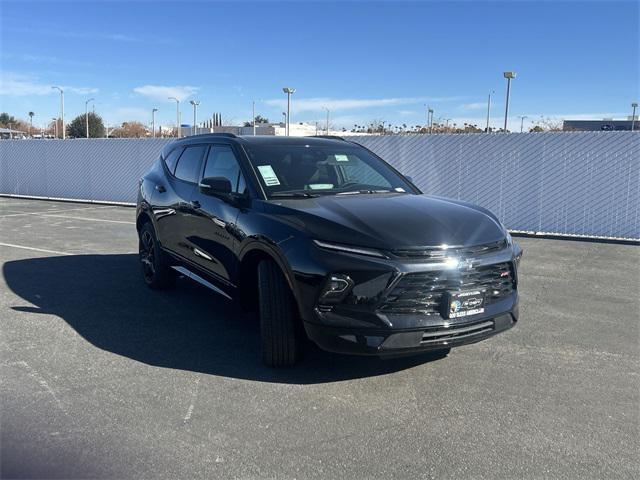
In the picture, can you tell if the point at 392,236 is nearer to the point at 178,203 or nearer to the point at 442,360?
the point at 442,360

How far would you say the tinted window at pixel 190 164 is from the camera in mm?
5633

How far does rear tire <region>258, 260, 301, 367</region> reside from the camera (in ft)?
12.8

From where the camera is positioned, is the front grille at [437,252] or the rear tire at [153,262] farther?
the rear tire at [153,262]

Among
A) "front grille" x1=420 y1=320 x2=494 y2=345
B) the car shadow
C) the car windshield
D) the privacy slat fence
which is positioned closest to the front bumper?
"front grille" x1=420 y1=320 x2=494 y2=345

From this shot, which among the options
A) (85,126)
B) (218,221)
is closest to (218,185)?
(218,221)

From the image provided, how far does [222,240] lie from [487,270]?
2201mm

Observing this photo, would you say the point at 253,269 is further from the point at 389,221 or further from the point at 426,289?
the point at 426,289

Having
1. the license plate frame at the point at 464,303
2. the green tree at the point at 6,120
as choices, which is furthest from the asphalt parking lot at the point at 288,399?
the green tree at the point at 6,120

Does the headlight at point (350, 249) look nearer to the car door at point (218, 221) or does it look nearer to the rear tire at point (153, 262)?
the car door at point (218, 221)

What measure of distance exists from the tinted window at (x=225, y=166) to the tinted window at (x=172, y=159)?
0.92 meters

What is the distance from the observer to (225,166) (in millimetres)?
5062

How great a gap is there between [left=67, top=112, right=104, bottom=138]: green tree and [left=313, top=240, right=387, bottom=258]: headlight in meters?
76.2

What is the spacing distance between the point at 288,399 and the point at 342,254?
1.04 meters

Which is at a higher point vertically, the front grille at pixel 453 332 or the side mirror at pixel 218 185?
the side mirror at pixel 218 185
